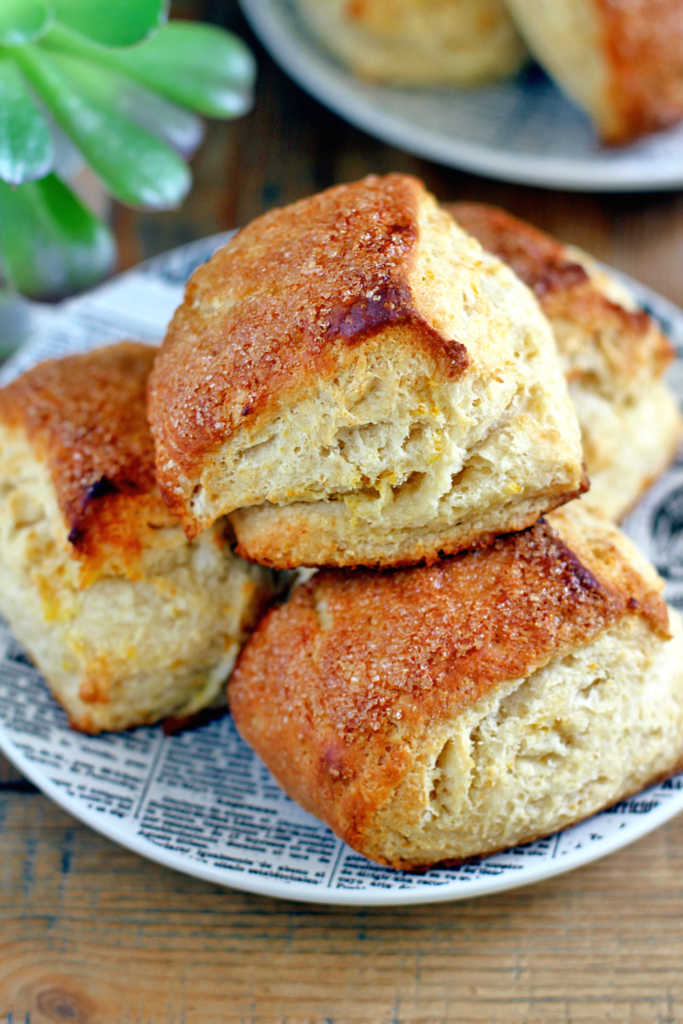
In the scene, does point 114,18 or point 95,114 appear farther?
point 95,114

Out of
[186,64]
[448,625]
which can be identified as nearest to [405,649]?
[448,625]

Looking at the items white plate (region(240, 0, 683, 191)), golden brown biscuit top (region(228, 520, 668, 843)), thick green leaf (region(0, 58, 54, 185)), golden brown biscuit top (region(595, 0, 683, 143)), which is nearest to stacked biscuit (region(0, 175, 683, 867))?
golden brown biscuit top (region(228, 520, 668, 843))

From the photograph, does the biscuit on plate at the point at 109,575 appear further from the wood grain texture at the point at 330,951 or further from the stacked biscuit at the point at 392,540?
the wood grain texture at the point at 330,951

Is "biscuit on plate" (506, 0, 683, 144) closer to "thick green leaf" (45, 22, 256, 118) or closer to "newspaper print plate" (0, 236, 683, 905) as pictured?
"thick green leaf" (45, 22, 256, 118)

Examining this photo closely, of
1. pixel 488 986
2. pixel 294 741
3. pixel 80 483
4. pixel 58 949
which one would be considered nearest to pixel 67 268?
pixel 80 483

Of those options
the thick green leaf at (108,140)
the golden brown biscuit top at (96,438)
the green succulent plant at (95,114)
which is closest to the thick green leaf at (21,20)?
the green succulent plant at (95,114)

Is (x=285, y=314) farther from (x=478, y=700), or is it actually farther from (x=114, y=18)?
(x=114, y=18)

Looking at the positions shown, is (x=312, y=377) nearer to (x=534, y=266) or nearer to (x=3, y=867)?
(x=534, y=266)
